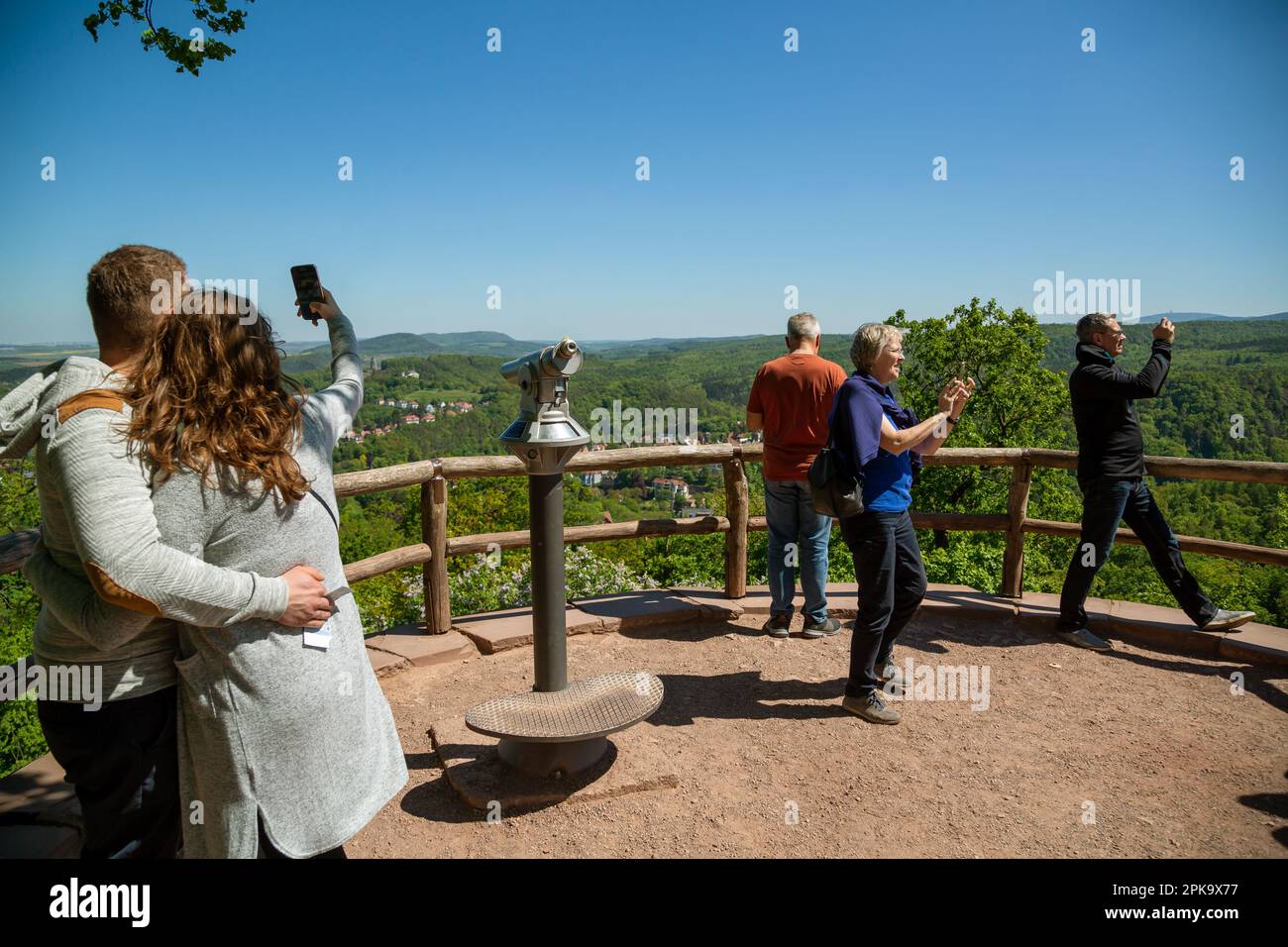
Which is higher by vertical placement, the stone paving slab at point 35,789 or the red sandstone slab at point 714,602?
the stone paving slab at point 35,789

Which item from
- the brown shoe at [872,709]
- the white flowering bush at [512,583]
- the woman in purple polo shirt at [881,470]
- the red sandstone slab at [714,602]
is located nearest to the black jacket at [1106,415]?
the woman in purple polo shirt at [881,470]

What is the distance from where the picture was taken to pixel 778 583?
5219 millimetres

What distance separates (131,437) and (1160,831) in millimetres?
3650

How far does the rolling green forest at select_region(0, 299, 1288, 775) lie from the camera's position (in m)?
13.2

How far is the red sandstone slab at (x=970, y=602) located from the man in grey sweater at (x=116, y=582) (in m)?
4.78

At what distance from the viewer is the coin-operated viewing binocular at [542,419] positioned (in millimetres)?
3051

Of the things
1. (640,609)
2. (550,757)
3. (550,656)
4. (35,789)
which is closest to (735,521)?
(640,609)

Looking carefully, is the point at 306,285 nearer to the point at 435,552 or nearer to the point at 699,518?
the point at 435,552

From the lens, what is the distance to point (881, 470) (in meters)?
3.82

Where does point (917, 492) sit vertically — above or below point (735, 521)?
below

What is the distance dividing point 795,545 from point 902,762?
169cm

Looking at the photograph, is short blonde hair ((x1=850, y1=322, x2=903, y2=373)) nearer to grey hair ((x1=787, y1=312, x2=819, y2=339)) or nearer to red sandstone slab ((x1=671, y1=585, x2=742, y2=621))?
grey hair ((x1=787, y1=312, x2=819, y2=339))

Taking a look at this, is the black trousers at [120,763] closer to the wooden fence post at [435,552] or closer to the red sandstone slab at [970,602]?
the wooden fence post at [435,552]
